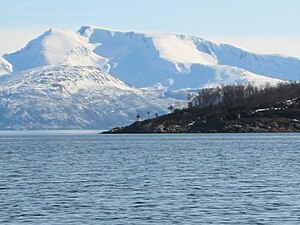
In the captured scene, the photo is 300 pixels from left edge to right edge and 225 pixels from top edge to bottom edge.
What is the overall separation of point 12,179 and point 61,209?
30.5m

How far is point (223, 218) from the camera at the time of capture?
210 feet

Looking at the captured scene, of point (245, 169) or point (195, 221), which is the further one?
point (245, 169)

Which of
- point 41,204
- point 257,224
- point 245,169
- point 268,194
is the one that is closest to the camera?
point 257,224

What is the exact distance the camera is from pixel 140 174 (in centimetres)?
10369

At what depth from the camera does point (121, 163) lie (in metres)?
129

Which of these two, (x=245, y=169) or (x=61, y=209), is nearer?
(x=61, y=209)

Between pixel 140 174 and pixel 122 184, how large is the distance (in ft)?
47.1

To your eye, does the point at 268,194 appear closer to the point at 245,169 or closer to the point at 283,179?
the point at 283,179

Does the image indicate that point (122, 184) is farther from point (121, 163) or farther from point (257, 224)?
point (121, 163)

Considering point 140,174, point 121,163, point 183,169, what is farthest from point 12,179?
point 121,163

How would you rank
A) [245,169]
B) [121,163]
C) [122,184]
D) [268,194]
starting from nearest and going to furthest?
1. [268,194]
2. [122,184]
3. [245,169]
4. [121,163]

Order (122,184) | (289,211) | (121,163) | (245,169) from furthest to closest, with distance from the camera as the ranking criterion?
(121,163) < (245,169) < (122,184) < (289,211)

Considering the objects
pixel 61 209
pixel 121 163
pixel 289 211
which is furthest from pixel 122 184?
pixel 121 163

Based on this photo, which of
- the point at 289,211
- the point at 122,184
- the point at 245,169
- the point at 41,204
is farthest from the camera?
the point at 245,169
